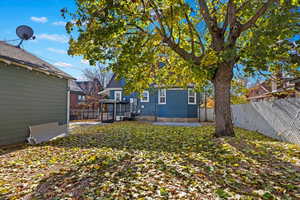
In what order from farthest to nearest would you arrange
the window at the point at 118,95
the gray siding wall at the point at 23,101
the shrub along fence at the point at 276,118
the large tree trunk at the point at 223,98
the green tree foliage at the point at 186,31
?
the window at the point at 118,95 → the large tree trunk at the point at 223,98 → the gray siding wall at the point at 23,101 → the shrub along fence at the point at 276,118 → the green tree foliage at the point at 186,31

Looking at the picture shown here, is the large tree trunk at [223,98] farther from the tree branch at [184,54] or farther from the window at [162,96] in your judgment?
the window at [162,96]

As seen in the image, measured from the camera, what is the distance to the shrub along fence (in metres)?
5.61

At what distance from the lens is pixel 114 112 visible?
15375mm

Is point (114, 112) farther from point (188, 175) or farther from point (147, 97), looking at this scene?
point (188, 175)

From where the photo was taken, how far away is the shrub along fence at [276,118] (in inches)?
221

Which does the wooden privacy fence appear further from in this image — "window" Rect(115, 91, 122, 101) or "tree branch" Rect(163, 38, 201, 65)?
"tree branch" Rect(163, 38, 201, 65)

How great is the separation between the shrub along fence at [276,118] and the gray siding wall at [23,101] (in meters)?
10.5

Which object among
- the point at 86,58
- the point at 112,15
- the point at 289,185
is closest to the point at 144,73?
the point at 86,58

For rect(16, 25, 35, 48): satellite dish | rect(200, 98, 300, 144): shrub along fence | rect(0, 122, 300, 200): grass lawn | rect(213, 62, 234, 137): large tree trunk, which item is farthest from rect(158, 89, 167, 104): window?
rect(0, 122, 300, 200): grass lawn

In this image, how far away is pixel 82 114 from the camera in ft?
58.5

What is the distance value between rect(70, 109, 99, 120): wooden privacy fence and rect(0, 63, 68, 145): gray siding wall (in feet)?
30.1

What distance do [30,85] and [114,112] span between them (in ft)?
29.4

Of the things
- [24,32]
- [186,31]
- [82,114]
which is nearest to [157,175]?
[186,31]

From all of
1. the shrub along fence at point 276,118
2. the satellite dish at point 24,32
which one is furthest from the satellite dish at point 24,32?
the shrub along fence at point 276,118
